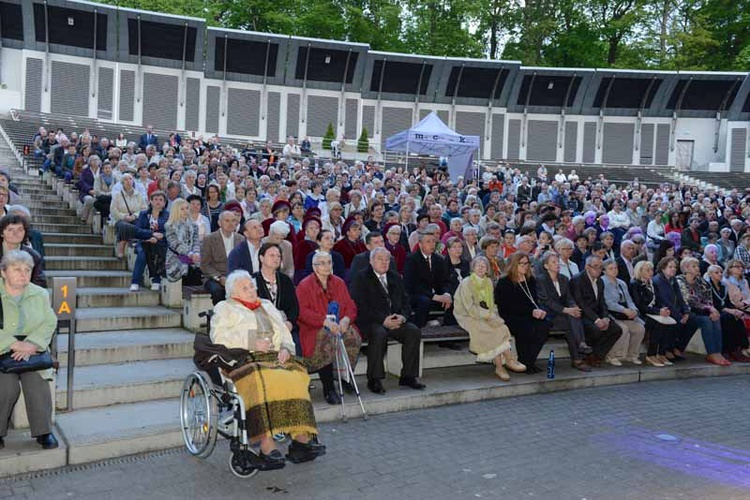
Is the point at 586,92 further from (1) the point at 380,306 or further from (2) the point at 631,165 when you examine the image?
(1) the point at 380,306

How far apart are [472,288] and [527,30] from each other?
4171 cm

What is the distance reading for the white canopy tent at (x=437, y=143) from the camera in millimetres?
23281

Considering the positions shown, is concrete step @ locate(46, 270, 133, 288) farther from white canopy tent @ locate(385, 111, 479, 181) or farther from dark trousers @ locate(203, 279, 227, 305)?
white canopy tent @ locate(385, 111, 479, 181)

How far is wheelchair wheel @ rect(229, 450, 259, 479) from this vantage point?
5.10 metres

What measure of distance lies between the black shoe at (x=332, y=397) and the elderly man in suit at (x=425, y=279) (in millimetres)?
2036

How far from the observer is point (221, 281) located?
802cm

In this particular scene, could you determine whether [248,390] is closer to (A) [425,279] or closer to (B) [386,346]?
(B) [386,346]

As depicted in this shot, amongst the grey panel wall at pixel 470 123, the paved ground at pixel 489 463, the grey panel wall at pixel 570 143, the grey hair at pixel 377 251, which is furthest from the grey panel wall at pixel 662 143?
the grey hair at pixel 377 251

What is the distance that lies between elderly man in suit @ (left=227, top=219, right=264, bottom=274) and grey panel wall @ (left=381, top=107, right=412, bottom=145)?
28637 mm

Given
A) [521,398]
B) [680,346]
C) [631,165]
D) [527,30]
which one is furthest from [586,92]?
[521,398]

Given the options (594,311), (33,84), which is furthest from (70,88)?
(594,311)

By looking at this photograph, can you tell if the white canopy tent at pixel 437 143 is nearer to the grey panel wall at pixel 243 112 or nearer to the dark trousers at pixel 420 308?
the grey panel wall at pixel 243 112

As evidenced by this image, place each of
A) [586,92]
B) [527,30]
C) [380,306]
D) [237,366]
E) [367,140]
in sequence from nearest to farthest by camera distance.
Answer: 1. [237,366]
2. [380,306]
3. [367,140]
4. [586,92]
5. [527,30]

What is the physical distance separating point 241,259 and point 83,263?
3477mm
